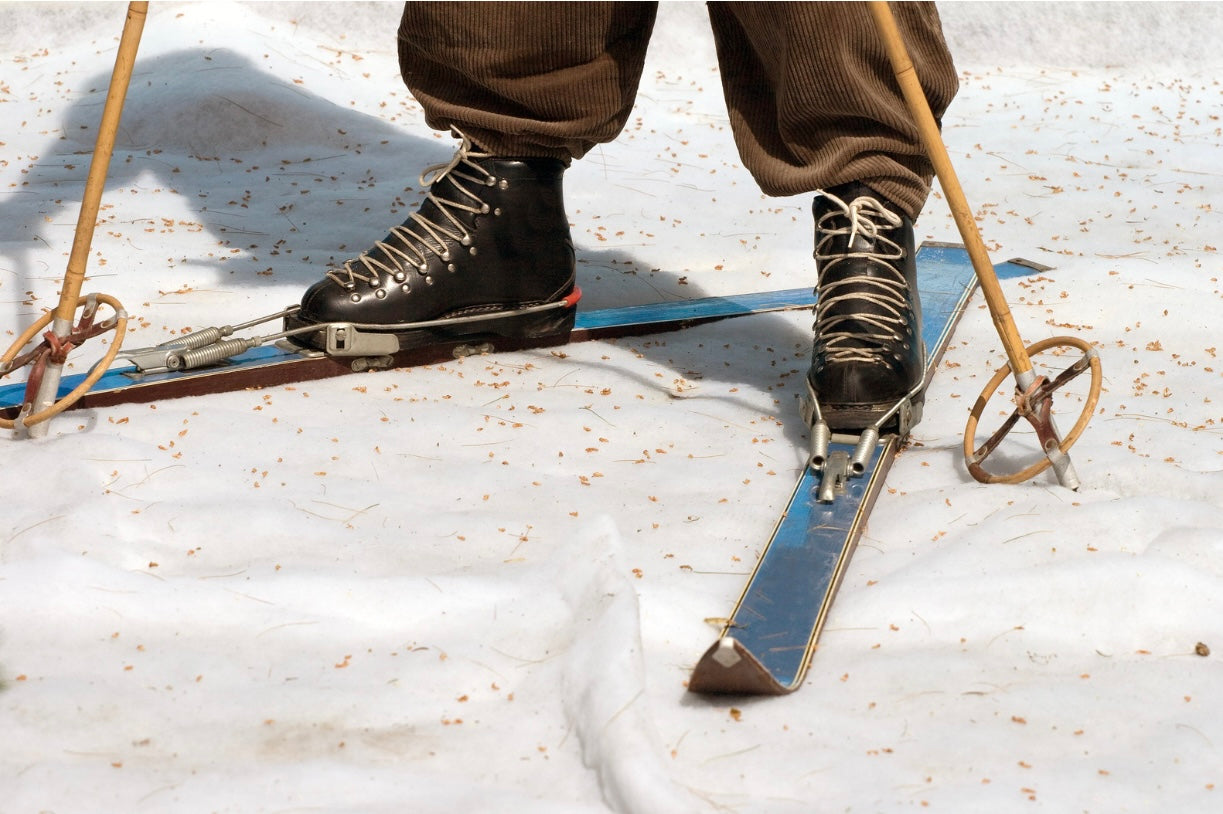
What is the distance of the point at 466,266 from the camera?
6.22ft

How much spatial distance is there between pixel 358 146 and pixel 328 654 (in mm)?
2387

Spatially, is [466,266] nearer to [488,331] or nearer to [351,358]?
[488,331]

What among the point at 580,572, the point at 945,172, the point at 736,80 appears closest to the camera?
the point at 580,572

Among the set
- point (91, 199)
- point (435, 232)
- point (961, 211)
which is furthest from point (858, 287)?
point (91, 199)

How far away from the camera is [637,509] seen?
1457 mm

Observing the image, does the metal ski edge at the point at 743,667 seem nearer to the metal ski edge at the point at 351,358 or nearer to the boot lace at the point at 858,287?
the boot lace at the point at 858,287

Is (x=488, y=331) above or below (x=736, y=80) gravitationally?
below

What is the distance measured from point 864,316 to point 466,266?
2.09 ft

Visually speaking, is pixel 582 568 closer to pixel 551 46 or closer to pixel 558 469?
pixel 558 469

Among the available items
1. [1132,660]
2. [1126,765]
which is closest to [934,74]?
[1132,660]

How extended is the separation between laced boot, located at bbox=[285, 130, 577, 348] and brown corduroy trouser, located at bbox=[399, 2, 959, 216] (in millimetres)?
61

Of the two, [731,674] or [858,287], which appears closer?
[731,674]

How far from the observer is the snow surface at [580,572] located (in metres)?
1.00

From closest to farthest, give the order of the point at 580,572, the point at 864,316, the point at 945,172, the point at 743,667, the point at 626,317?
the point at 743,667 → the point at 580,572 → the point at 945,172 → the point at 864,316 → the point at 626,317
